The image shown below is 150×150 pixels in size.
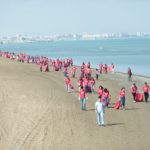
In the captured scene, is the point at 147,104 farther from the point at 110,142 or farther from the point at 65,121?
the point at 110,142

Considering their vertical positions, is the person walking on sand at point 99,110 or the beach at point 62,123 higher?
the person walking on sand at point 99,110

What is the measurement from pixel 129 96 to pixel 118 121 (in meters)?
10.1

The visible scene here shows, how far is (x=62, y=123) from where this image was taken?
82.5ft

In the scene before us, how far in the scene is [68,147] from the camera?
20.7m

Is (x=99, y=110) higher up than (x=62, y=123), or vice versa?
(x=99, y=110)

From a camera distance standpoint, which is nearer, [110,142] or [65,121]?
[110,142]

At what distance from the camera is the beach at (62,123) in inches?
837

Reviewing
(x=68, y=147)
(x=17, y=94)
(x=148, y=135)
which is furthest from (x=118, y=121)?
(x=17, y=94)

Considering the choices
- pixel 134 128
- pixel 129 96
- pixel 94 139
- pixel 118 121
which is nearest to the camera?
pixel 94 139

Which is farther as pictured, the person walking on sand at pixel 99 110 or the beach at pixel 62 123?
the person walking on sand at pixel 99 110

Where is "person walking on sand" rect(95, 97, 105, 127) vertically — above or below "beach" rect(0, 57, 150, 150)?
above

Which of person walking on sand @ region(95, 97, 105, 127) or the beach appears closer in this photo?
the beach

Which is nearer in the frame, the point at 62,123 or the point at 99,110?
the point at 99,110

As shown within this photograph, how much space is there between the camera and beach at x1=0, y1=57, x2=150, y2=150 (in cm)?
2127
